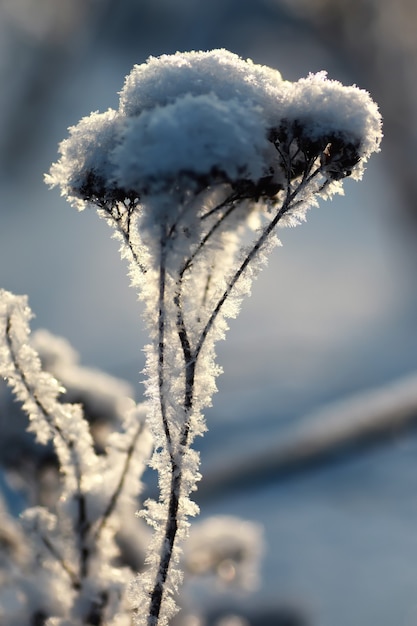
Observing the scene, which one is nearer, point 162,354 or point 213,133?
point 213,133

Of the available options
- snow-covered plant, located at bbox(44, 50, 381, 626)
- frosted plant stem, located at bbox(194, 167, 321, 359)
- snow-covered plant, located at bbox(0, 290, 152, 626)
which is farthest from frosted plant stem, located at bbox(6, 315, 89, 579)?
frosted plant stem, located at bbox(194, 167, 321, 359)

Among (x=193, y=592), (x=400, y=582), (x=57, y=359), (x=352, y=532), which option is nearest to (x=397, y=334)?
(x=352, y=532)

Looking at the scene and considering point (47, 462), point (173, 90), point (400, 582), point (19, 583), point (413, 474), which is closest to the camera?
point (173, 90)

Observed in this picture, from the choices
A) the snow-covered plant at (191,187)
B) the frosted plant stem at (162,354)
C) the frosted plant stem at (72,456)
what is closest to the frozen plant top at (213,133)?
the snow-covered plant at (191,187)

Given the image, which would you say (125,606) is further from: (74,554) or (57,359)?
(57,359)

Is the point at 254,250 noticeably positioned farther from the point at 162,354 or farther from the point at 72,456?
the point at 72,456

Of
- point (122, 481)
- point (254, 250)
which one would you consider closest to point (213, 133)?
point (254, 250)

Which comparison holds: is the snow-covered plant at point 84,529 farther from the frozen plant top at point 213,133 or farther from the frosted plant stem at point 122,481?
the frozen plant top at point 213,133

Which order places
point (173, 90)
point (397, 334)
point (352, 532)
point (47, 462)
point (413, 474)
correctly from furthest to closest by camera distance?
point (397, 334)
point (413, 474)
point (352, 532)
point (47, 462)
point (173, 90)
